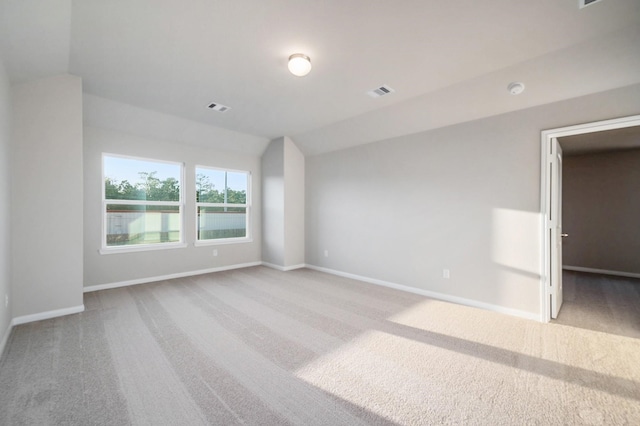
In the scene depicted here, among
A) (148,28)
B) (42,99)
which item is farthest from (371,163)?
(42,99)

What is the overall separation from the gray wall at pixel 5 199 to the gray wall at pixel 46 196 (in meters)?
0.16

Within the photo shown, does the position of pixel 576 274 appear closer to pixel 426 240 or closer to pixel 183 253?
pixel 426 240

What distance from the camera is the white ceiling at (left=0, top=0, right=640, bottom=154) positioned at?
1.99 metres

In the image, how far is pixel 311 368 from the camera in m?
2.06

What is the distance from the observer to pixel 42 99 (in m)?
2.89

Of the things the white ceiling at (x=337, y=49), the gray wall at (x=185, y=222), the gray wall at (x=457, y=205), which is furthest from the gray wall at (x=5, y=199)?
the gray wall at (x=457, y=205)

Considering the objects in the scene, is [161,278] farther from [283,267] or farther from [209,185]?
[283,267]

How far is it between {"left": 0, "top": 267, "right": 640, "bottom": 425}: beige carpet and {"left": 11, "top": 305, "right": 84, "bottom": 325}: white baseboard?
0.14 metres

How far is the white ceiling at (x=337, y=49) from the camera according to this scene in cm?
199

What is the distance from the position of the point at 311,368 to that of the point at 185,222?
3.93 m

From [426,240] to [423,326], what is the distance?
1434mm

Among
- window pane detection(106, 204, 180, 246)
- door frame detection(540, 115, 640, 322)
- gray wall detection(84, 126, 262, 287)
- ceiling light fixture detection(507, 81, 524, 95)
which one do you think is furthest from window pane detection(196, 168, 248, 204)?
door frame detection(540, 115, 640, 322)

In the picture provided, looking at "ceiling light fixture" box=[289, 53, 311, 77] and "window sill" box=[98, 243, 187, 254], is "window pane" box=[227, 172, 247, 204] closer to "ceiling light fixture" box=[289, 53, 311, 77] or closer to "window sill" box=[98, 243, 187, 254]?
"window sill" box=[98, 243, 187, 254]

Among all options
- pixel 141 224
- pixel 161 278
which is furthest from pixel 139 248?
pixel 161 278
